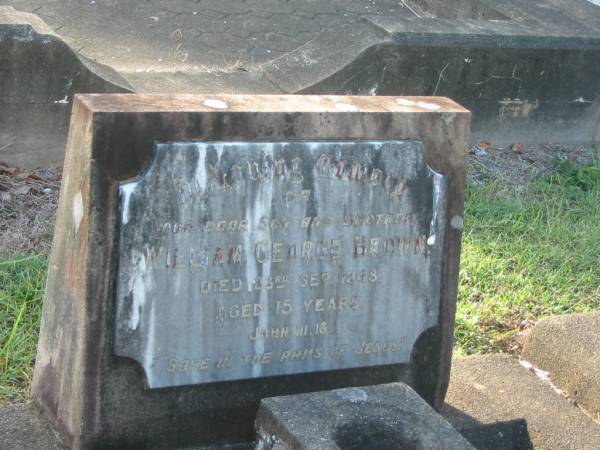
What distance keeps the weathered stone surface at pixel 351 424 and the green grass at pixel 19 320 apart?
97cm

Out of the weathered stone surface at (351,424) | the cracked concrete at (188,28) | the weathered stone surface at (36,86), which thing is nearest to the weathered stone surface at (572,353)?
the weathered stone surface at (351,424)

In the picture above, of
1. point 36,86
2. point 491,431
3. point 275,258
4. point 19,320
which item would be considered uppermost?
→ point 36,86

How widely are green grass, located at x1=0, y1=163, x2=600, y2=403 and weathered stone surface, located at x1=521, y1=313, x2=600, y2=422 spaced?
34 cm

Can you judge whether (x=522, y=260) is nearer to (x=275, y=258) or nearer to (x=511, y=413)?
(x=511, y=413)

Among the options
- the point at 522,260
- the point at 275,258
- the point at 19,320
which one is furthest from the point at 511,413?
the point at 19,320

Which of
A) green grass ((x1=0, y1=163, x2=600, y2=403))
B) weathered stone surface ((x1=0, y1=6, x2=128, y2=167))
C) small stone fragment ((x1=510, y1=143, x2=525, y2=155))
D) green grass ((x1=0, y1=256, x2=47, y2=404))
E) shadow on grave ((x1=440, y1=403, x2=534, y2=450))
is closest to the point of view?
shadow on grave ((x1=440, y1=403, x2=534, y2=450))

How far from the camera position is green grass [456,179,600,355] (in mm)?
3559

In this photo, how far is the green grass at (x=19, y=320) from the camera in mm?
2842

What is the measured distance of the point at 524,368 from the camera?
3.04 m

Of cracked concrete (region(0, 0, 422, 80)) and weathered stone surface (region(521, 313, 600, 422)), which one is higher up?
Answer: cracked concrete (region(0, 0, 422, 80))

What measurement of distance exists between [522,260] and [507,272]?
0.43ft

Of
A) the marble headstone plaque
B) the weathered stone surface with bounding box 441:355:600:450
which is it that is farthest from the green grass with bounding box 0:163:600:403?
the marble headstone plaque

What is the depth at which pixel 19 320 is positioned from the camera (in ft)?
9.82

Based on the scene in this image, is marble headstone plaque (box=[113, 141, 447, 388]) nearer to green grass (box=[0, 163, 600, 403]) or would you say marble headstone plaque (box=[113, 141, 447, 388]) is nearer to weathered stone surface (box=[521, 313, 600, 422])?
weathered stone surface (box=[521, 313, 600, 422])
